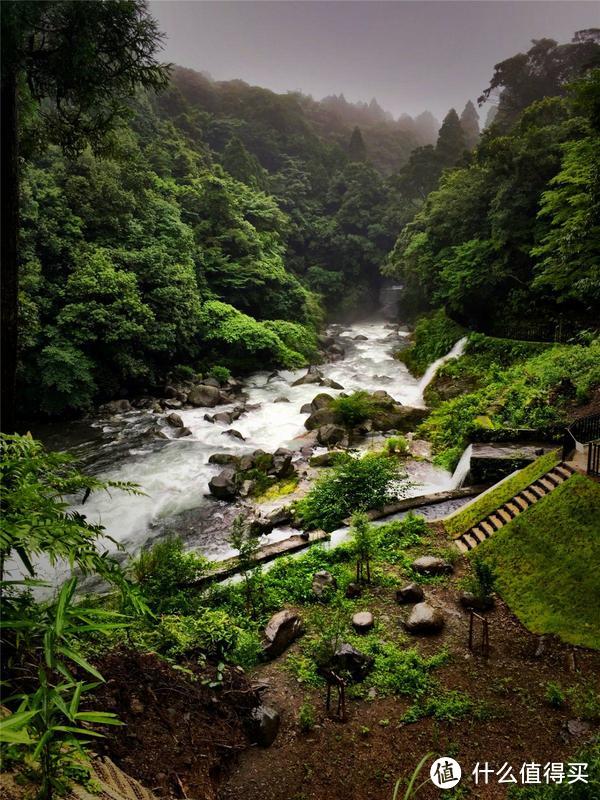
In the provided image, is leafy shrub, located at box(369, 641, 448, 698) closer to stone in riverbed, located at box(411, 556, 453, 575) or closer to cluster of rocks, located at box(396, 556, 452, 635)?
cluster of rocks, located at box(396, 556, 452, 635)

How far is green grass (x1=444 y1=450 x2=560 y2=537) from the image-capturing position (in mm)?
9250

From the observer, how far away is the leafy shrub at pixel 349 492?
10523mm

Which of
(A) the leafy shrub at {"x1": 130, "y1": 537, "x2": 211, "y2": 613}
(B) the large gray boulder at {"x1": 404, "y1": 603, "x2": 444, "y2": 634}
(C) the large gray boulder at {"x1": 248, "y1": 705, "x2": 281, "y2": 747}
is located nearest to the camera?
(C) the large gray boulder at {"x1": 248, "y1": 705, "x2": 281, "y2": 747}

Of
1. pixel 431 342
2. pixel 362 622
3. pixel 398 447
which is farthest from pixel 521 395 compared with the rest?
pixel 431 342

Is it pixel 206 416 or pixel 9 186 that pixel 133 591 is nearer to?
pixel 9 186

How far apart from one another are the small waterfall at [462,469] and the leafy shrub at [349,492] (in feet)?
5.61

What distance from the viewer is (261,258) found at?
2916 centimetres

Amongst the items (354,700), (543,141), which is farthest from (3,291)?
(543,141)

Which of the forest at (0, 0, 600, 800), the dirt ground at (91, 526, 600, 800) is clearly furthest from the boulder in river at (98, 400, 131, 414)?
the dirt ground at (91, 526, 600, 800)

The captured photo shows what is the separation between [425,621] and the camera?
657 centimetres

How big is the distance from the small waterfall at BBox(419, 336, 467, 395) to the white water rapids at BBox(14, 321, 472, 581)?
3.0 inches

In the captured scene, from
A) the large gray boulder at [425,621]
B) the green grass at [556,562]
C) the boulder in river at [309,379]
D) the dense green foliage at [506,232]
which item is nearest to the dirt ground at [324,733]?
the green grass at [556,562]

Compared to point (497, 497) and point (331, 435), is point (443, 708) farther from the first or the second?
point (331, 435)

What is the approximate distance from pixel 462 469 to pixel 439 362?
11.3 meters
